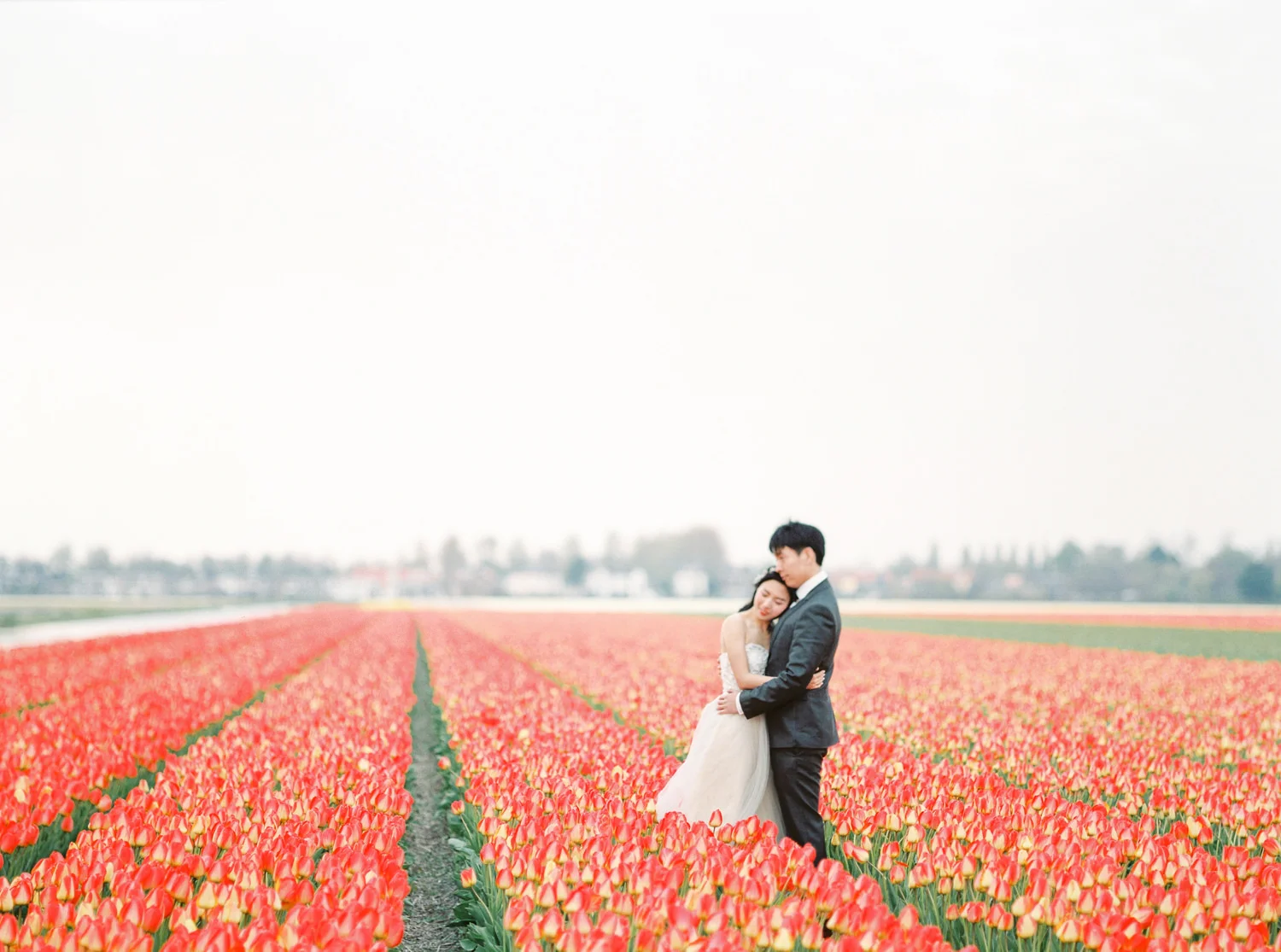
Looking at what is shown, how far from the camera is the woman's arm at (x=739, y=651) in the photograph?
5.36 metres

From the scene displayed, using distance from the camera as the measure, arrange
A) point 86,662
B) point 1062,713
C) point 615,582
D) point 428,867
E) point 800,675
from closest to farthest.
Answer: point 800,675 → point 428,867 → point 1062,713 → point 86,662 → point 615,582

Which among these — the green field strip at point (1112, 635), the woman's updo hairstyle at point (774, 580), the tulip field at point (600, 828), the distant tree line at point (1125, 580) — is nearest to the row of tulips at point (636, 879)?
the tulip field at point (600, 828)

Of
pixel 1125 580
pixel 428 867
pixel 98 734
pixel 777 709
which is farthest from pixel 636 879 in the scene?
pixel 1125 580

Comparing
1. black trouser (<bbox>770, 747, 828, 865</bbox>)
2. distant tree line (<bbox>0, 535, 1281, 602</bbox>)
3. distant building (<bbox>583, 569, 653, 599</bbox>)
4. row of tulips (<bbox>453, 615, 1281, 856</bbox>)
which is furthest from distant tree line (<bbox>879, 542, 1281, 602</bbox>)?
black trouser (<bbox>770, 747, 828, 865</bbox>)

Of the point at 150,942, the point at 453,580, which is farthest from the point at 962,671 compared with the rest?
the point at 453,580

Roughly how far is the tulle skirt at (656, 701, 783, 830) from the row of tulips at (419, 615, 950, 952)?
1.04 feet

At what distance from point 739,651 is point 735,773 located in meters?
0.69

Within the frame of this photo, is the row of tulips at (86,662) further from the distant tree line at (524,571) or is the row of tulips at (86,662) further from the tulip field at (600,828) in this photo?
the distant tree line at (524,571)

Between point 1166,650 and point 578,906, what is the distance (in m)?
29.4

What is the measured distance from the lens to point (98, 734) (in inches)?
328

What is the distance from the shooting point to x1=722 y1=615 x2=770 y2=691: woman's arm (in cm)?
536

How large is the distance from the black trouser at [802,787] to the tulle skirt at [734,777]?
13 cm

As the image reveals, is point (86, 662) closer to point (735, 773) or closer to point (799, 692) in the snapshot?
point (735, 773)

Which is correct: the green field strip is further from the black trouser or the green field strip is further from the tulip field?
the black trouser
